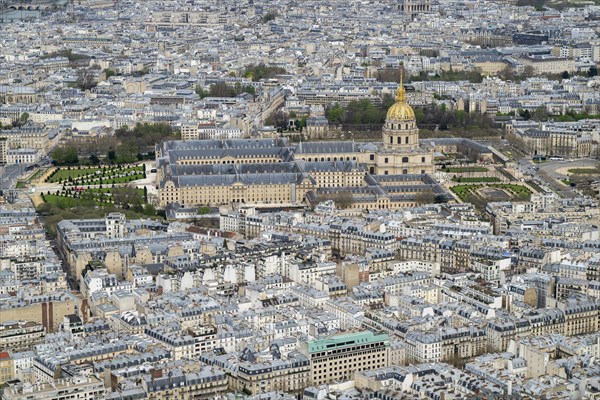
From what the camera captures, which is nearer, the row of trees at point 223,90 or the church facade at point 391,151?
the church facade at point 391,151

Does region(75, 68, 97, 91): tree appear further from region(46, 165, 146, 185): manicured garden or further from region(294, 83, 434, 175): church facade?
region(294, 83, 434, 175): church facade

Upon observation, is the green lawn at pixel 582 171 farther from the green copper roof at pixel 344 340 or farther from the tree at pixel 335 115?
the green copper roof at pixel 344 340

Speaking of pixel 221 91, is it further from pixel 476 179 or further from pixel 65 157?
pixel 476 179

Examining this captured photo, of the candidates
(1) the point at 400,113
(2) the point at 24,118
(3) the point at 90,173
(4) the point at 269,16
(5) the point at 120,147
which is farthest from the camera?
(4) the point at 269,16

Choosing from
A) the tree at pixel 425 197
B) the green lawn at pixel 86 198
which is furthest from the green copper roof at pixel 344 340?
the green lawn at pixel 86 198

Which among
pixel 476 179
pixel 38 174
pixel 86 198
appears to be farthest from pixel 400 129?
pixel 38 174

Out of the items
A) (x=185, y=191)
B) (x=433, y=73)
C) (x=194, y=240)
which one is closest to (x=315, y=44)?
(x=433, y=73)
